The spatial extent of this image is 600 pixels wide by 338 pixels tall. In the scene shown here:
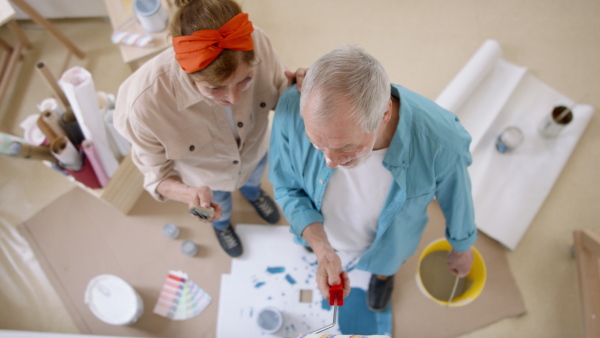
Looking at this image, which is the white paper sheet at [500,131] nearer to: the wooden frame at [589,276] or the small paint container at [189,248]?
the wooden frame at [589,276]

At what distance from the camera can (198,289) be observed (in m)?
2.11

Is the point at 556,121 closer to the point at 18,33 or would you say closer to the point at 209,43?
the point at 209,43

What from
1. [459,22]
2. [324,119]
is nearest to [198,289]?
[324,119]

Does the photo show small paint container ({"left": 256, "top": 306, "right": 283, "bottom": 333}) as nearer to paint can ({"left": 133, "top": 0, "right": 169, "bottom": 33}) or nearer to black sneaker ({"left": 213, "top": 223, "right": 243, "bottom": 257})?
black sneaker ({"left": 213, "top": 223, "right": 243, "bottom": 257})

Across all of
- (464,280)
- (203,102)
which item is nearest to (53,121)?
(203,102)

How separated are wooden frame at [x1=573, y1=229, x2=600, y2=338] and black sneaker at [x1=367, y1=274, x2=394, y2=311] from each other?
1.02 metres

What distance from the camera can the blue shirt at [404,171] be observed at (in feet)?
3.72

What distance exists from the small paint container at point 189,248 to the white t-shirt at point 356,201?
943 mm

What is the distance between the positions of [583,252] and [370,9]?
2.23 metres

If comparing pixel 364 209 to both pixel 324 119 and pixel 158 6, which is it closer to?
pixel 324 119

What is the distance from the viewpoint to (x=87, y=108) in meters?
1.87

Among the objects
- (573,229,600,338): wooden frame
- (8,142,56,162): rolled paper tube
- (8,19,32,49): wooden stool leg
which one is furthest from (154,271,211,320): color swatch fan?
(8,19,32,49): wooden stool leg

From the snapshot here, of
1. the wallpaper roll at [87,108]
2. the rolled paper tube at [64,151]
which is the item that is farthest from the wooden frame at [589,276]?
the rolled paper tube at [64,151]

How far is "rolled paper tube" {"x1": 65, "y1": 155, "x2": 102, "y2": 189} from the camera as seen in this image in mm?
1949
